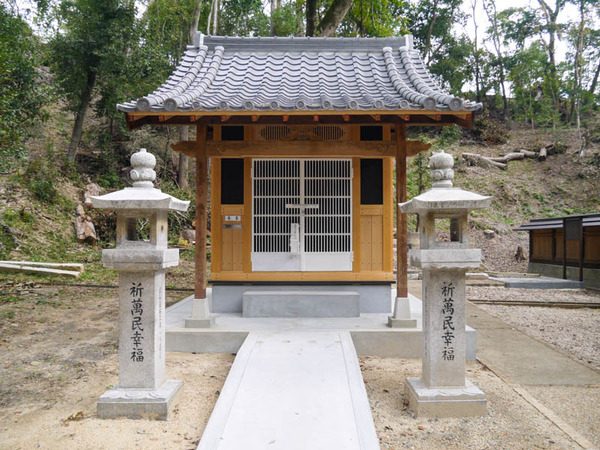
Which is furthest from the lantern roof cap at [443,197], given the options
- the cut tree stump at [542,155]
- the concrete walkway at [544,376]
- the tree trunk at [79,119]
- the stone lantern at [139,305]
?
the cut tree stump at [542,155]

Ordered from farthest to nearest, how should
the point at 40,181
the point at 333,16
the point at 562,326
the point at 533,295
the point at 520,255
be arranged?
the point at 520,255, the point at 40,181, the point at 333,16, the point at 533,295, the point at 562,326

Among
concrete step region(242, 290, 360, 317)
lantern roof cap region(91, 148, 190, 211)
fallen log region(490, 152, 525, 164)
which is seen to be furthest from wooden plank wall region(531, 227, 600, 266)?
lantern roof cap region(91, 148, 190, 211)

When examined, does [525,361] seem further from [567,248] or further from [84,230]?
[84,230]

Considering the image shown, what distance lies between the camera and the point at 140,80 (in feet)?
51.6

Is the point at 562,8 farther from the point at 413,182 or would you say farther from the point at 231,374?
the point at 231,374

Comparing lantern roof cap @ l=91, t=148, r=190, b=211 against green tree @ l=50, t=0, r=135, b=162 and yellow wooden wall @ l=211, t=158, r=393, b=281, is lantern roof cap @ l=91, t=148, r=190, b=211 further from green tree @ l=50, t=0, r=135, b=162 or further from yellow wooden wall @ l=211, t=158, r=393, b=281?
green tree @ l=50, t=0, r=135, b=162

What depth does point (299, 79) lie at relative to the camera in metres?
7.01

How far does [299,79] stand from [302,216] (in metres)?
2.38

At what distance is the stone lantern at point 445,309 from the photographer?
386 centimetres

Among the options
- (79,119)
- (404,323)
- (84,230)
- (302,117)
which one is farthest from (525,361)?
(79,119)

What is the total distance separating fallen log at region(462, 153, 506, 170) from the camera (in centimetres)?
2333

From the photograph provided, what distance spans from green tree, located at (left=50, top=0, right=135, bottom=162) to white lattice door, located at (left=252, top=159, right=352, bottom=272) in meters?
11.7

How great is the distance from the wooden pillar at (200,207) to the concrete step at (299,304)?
2.91ft

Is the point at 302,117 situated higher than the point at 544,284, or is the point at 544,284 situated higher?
the point at 302,117
